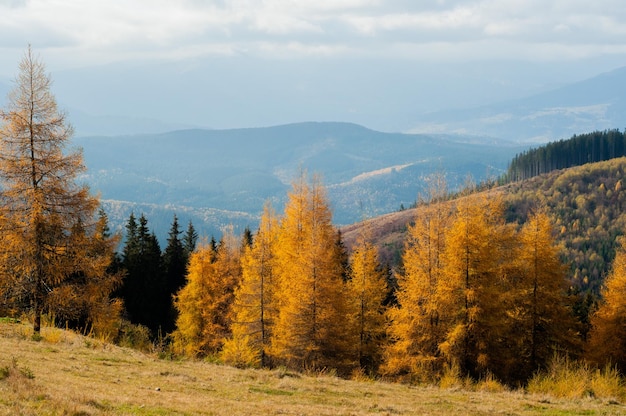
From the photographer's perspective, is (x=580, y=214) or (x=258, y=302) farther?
(x=580, y=214)

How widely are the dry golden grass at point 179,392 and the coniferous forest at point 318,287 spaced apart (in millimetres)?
4001

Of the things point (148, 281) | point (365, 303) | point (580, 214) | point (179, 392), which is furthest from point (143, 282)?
point (580, 214)

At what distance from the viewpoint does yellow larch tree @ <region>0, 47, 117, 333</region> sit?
77.7 feet

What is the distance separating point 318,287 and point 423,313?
20.6ft

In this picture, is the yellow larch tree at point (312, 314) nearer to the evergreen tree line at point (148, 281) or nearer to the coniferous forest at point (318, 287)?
the coniferous forest at point (318, 287)

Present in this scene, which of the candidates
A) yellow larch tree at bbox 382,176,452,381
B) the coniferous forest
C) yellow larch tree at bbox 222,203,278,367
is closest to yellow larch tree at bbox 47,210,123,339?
the coniferous forest

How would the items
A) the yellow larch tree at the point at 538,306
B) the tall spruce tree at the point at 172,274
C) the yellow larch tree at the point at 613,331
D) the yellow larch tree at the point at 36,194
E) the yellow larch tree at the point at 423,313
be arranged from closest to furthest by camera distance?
the yellow larch tree at the point at 36,194 < the yellow larch tree at the point at 423,313 < the yellow larch tree at the point at 538,306 < the yellow larch tree at the point at 613,331 < the tall spruce tree at the point at 172,274

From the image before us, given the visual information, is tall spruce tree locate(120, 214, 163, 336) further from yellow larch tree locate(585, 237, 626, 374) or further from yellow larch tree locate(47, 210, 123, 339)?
yellow larch tree locate(585, 237, 626, 374)

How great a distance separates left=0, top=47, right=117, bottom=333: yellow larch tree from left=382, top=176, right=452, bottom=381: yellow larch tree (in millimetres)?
17870

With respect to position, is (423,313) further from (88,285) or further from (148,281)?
(148,281)

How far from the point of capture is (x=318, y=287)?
31234 mm

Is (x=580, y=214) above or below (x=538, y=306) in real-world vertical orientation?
above

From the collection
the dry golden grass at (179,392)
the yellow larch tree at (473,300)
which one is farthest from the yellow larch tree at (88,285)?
the yellow larch tree at (473,300)

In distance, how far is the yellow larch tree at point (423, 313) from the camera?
1195 inches
